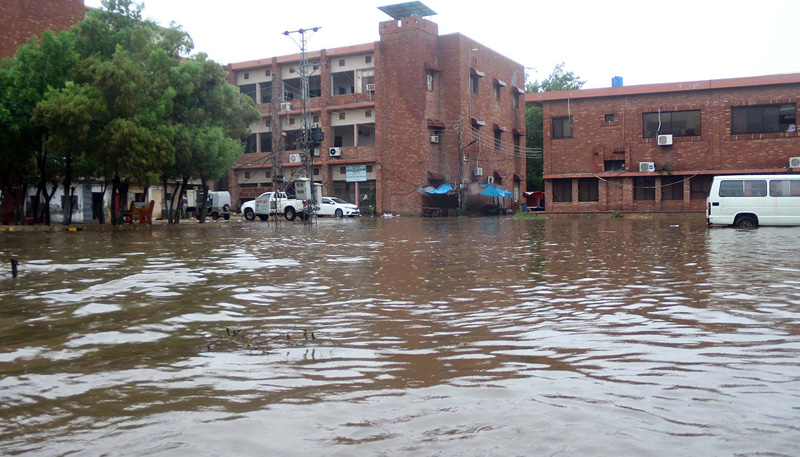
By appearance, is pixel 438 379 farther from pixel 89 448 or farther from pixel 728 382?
pixel 89 448

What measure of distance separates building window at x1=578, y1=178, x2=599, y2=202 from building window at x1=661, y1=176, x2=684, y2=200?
3.98 meters

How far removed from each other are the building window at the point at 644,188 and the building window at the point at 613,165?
116cm

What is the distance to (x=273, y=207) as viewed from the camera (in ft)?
149

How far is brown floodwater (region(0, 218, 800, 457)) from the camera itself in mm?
3342

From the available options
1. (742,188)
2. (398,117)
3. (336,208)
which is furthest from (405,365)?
(398,117)

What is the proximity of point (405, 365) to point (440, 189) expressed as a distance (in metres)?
48.2

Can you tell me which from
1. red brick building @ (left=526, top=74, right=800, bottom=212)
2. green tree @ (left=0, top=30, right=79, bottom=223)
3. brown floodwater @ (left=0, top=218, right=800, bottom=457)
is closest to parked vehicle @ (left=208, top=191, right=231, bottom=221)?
green tree @ (left=0, top=30, right=79, bottom=223)

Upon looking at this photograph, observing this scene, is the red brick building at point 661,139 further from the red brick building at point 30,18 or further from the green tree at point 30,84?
Result: the red brick building at point 30,18

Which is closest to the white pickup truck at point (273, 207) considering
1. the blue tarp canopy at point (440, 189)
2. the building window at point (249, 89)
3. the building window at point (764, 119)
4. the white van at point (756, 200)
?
the blue tarp canopy at point (440, 189)

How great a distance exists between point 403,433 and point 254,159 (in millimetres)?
59975

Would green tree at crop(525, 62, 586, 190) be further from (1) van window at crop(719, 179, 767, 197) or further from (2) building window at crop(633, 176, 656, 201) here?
(1) van window at crop(719, 179, 767, 197)

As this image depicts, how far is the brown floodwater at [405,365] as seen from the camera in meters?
3.34

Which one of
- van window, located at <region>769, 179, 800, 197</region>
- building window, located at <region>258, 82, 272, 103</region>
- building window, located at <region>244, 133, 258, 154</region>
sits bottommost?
van window, located at <region>769, 179, 800, 197</region>

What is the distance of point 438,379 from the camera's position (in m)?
4.39
